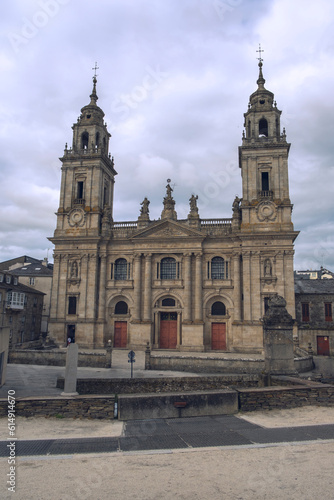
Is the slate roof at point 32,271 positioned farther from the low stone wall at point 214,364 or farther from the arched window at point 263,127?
the arched window at point 263,127

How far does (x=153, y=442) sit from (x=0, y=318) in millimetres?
31693

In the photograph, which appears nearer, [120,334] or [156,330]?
[156,330]

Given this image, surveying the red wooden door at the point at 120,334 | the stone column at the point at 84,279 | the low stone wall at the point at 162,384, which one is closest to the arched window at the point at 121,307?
the red wooden door at the point at 120,334

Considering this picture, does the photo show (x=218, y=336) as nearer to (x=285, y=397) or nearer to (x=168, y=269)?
(x=168, y=269)

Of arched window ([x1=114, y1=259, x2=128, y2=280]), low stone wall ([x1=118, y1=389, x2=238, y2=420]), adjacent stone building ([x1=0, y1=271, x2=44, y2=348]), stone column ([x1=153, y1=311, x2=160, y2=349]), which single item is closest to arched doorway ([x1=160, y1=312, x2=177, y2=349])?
stone column ([x1=153, y1=311, x2=160, y2=349])

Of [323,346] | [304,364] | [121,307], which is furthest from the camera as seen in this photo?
[121,307]

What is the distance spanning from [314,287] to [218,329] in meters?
14.0

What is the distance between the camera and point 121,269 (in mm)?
44344

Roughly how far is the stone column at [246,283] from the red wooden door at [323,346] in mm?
7436

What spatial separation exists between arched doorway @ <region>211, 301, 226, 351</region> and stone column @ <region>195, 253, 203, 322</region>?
5.36ft

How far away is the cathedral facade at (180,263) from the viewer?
39844 mm

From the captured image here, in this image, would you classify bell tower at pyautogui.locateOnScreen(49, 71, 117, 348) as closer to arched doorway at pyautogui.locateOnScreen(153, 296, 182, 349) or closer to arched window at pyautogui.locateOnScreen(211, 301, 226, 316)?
arched doorway at pyautogui.locateOnScreen(153, 296, 182, 349)

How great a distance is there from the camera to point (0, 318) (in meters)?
37.9

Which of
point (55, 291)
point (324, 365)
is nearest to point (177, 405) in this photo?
A: point (324, 365)
